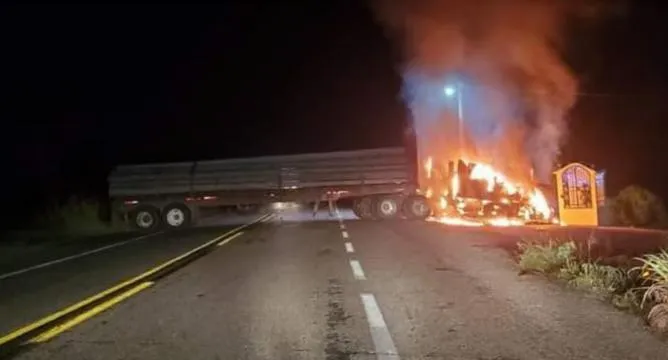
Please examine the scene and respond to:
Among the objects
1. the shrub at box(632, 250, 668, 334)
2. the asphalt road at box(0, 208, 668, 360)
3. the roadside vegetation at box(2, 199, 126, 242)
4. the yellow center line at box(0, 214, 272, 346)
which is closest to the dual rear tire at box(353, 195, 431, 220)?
the roadside vegetation at box(2, 199, 126, 242)

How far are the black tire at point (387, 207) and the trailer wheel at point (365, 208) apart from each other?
350 mm

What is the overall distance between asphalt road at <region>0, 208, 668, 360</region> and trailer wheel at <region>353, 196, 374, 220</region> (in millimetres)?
16479

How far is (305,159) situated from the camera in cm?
3027

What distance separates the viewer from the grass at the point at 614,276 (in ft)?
25.4

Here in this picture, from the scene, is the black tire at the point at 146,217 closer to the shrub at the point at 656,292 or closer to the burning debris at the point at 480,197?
the burning debris at the point at 480,197

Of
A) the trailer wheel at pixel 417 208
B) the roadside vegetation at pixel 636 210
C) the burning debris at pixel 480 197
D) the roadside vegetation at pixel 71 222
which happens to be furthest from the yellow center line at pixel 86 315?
the roadside vegetation at pixel 636 210

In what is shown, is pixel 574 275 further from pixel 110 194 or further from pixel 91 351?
pixel 110 194

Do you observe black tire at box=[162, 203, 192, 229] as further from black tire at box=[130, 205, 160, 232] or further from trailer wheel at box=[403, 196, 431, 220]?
trailer wheel at box=[403, 196, 431, 220]

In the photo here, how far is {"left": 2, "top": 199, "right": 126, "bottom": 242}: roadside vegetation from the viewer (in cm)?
2812

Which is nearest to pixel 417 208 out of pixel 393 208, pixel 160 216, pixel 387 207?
pixel 393 208

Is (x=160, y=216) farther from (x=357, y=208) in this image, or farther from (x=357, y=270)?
(x=357, y=270)

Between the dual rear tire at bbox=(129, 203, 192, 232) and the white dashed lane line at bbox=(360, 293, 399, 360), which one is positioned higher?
the dual rear tire at bbox=(129, 203, 192, 232)

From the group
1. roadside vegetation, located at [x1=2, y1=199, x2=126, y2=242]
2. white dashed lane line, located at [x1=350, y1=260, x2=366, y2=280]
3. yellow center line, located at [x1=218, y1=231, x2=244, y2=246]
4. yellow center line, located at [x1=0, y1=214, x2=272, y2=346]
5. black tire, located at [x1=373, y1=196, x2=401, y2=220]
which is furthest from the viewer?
black tire, located at [x1=373, y1=196, x2=401, y2=220]

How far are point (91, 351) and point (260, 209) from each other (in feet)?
133
